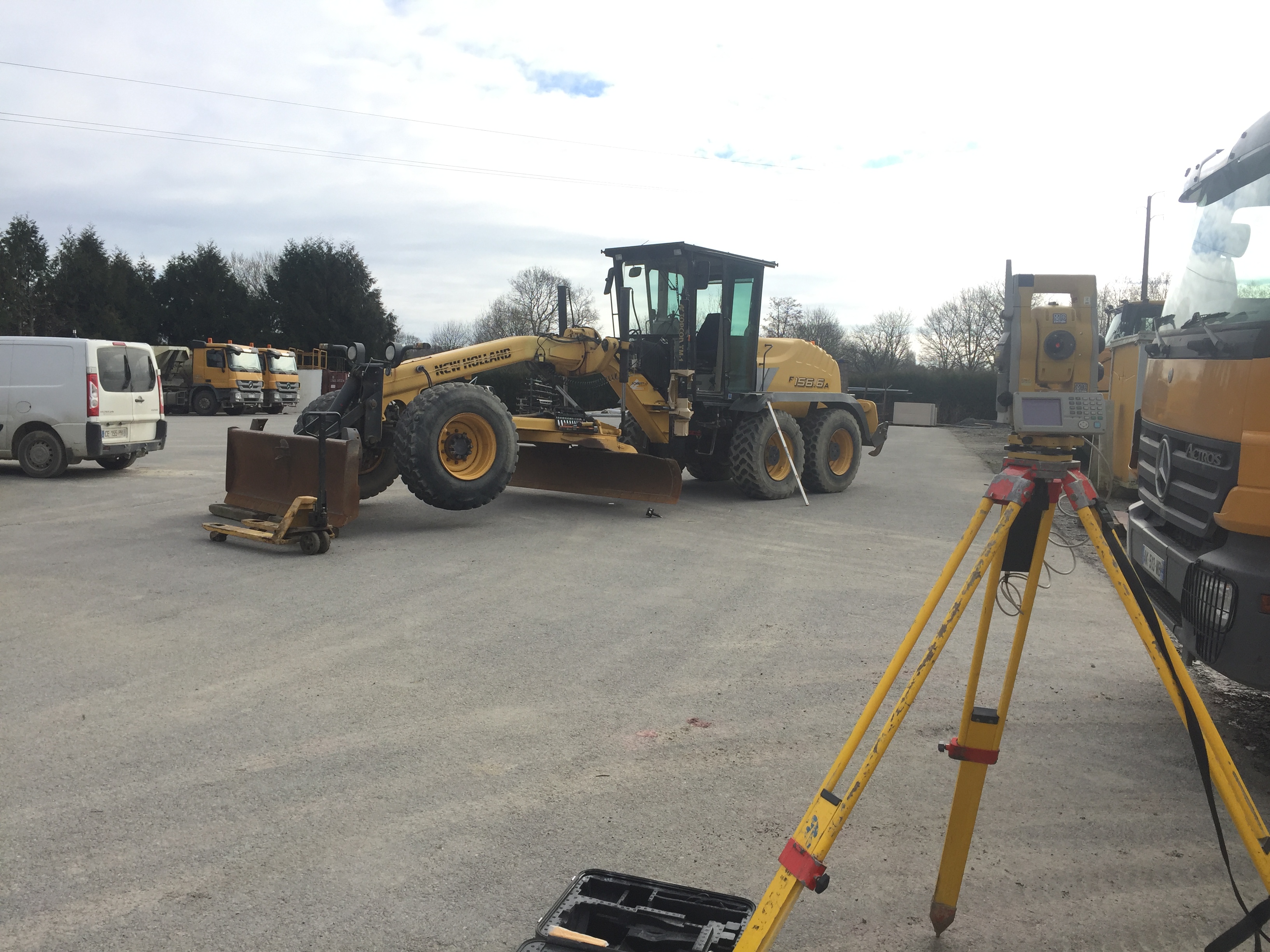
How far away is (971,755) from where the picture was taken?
2854 mm

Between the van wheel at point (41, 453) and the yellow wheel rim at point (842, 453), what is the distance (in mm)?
10784

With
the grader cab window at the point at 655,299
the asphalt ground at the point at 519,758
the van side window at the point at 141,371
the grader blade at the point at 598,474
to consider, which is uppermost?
the grader cab window at the point at 655,299

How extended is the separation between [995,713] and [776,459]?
10.2 meters

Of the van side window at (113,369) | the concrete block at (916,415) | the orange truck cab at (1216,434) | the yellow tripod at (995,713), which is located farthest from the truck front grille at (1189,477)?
the concrete block at (916,415)

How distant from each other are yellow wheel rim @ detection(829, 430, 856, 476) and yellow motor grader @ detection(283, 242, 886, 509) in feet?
0.08

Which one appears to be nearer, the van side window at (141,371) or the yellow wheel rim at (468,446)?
the yellow wheel rim at (468,446)

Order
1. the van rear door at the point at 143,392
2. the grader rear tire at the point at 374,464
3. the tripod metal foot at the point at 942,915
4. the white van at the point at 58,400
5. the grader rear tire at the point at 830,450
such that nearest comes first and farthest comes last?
1. the tripod metal foot at the point at 942,915
2. the grader rear tire at the point at 374,464
3. the white van at the point at 58,400
4. the grader rear tire at the point at 830,450
5. the van rear door at the point at 143,392

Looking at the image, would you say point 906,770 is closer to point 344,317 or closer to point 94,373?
point 94,373

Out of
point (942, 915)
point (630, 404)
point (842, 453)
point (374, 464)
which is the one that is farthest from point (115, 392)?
point (942, 915)

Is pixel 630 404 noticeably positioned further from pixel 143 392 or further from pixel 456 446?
pixel 143 392

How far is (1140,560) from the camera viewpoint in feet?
14.2

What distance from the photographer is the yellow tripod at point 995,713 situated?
2.26 m

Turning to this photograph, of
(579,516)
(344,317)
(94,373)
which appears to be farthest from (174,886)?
(344,317)

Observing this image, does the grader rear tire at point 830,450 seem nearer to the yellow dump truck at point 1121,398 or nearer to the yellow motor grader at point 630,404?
the yellow motor grader at point 630,404
